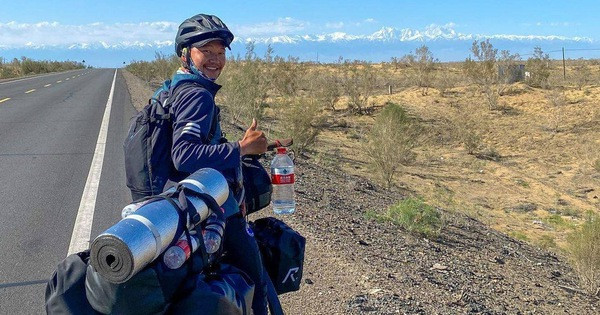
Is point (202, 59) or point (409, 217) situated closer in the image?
point (202, 59)

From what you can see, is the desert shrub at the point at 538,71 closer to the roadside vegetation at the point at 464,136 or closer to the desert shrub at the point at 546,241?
the roadside vegetation at the point at 464,136

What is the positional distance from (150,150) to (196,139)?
20 cm

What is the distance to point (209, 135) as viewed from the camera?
243 cm

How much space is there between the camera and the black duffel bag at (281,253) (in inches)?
105

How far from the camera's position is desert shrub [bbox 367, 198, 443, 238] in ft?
23.2

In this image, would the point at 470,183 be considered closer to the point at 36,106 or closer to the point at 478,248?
the point at 478,248

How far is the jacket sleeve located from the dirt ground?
2.02m

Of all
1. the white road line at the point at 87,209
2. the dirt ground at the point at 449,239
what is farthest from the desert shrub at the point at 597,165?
the white road line at the point at 87,209

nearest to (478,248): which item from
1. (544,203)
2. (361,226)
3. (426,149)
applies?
(361,226)

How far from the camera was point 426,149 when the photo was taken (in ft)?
64.8

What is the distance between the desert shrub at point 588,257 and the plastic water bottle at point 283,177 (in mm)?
4971

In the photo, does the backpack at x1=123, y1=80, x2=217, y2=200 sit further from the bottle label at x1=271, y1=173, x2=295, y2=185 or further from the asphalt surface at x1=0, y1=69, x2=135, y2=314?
the asphalt surface at x1=0, y1=69, x2=135, y2=314

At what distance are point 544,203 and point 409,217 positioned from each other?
7963mm

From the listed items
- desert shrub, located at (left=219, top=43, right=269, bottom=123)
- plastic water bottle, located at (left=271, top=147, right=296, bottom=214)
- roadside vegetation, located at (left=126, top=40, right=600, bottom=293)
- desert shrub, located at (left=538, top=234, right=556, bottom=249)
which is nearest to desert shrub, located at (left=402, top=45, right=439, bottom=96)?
roadside vegetation, located at (left=126, top=40, right=600, bottom=293)
